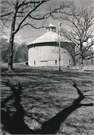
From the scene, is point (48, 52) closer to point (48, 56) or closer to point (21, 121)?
point (48, 56)

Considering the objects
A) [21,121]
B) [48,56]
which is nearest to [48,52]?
[48,56]

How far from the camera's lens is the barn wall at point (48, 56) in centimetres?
4488

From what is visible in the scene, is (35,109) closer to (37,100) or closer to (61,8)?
(37,100)

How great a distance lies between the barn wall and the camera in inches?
1767

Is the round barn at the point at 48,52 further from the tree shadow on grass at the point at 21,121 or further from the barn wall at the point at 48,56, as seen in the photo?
the tree shadow on grass at the point at 21,121

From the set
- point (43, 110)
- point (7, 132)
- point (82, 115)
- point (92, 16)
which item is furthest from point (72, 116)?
point (92, 16)

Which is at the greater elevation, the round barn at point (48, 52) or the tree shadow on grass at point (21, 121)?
the round barn at point (48, 52)

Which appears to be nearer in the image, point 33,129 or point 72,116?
point 33,129

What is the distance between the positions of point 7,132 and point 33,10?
15.4 meters

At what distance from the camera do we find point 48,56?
4500 centimetres

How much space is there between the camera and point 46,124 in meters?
6.40

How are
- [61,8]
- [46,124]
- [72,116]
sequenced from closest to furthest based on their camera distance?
[46,124] → [72,116] → [61,8]

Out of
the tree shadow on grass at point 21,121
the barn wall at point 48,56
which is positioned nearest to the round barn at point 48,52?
the barn wall at point 48,56

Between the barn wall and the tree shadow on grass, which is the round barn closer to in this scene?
the barn wall
